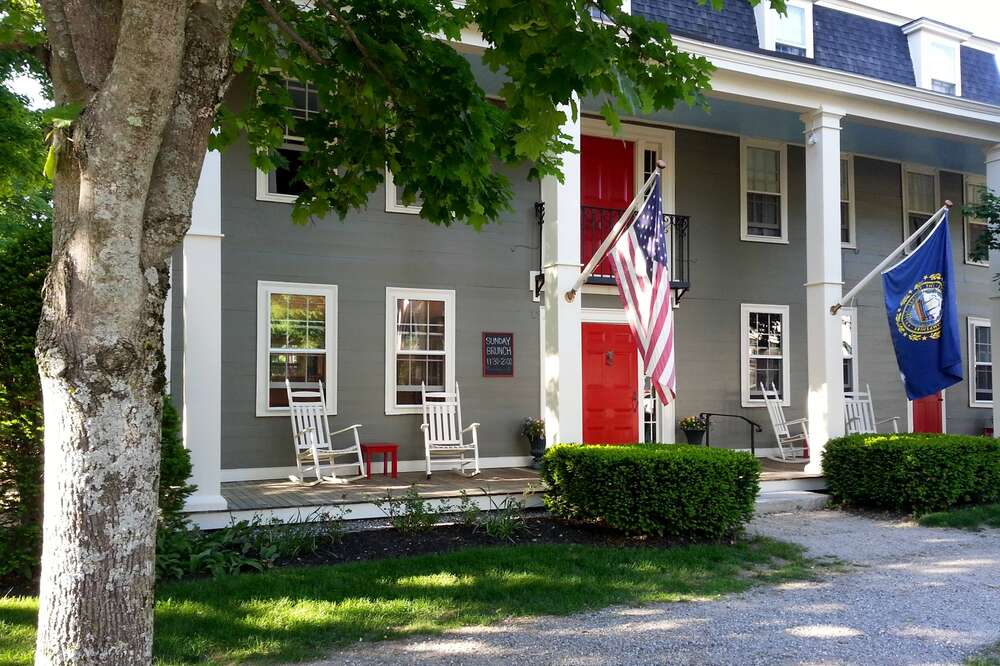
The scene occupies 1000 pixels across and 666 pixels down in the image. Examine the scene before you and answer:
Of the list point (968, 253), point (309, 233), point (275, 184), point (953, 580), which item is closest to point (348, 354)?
point (309, 233)

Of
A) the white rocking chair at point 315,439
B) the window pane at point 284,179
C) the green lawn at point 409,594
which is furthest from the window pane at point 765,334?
the window pane at point 284,179

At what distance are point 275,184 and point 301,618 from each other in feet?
19.9

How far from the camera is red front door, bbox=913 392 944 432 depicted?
1379cm

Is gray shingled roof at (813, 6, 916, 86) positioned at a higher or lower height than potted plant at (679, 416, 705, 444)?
higher

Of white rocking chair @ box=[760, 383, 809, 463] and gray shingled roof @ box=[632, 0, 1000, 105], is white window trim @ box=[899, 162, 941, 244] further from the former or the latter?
white rocking chair @ box=[760, 383, 809, 463]

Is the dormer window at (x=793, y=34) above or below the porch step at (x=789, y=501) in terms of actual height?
above

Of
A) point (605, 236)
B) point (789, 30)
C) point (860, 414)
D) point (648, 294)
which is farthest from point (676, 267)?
point (648, 294)

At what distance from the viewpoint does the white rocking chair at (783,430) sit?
39.3 ft

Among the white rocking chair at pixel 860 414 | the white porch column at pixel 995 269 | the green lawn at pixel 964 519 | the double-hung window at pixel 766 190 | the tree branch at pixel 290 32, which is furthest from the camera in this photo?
the white rocking chair at pixel 860 414

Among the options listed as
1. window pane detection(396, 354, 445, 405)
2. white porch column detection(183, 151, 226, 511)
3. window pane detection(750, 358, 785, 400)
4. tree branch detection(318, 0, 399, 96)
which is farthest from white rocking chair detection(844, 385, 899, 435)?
tree branch detection(318, 0, 399, 96)

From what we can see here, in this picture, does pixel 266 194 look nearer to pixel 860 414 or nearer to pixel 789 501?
pixel 789 501

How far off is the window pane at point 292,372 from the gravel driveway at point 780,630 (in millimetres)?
5354

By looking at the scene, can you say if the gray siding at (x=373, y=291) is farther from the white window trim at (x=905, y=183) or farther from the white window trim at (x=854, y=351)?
the white window trim at (x=905, y=183)

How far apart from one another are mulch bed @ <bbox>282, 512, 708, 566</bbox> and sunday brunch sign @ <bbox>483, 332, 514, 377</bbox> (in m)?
3.42
